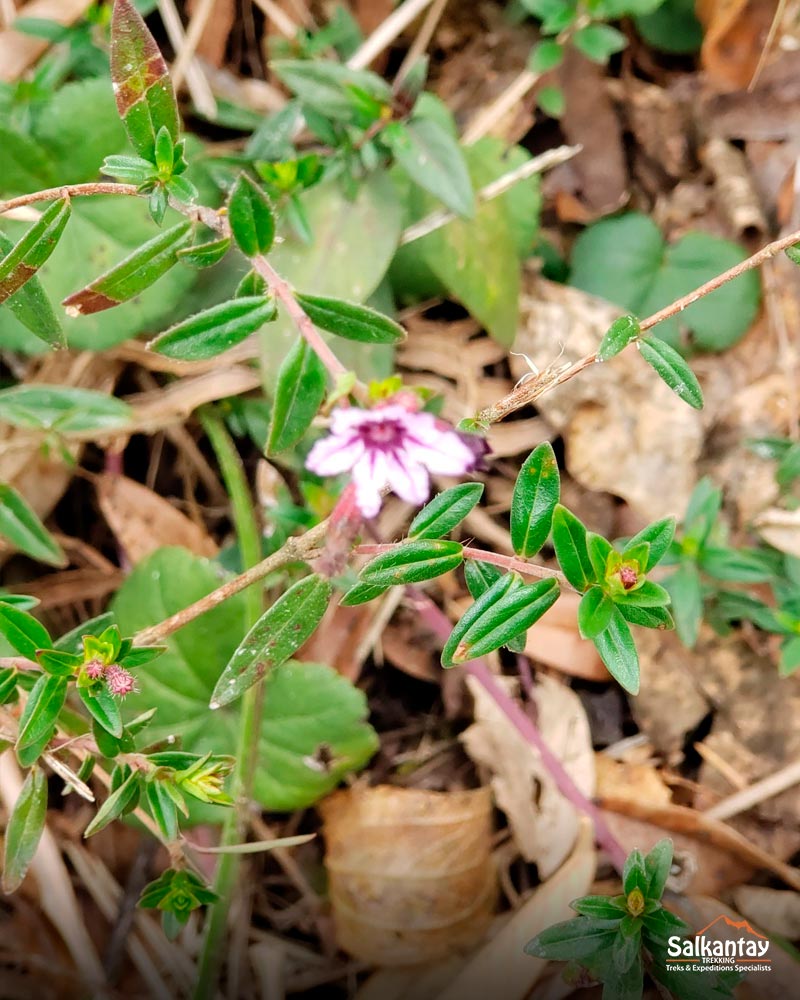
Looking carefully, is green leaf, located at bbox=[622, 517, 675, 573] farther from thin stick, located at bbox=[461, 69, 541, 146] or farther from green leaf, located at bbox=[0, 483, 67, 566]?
thin stick, located at bbox=[461, 69, 541, 146]

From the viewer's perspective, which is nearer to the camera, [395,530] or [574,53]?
[395,530]

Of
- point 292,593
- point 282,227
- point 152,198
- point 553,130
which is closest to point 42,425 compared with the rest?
point 282,227

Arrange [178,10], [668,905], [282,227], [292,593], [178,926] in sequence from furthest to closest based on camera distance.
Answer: [178,10], [282,227], [668,905], [178,926], [292,593]

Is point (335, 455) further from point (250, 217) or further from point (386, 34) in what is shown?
point (386, 34)

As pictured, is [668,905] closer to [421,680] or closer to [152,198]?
[421,680]

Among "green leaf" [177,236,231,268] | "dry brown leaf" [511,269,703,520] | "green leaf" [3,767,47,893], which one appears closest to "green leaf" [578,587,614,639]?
"green leaf" [177,236,231,268]

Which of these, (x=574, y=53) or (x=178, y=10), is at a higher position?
(x=178, y=10)
